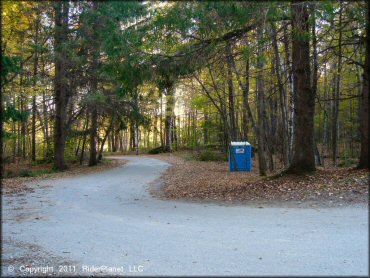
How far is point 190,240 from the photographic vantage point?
246 inches

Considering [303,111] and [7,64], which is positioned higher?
[7,64]

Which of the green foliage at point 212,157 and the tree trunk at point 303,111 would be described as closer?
the tree trunk at point 303,111

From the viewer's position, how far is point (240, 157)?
19.1 meters

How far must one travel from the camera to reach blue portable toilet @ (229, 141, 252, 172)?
1898 cm

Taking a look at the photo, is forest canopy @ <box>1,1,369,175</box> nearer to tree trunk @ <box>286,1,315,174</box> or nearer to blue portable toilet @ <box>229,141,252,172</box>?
tree trunk @ <box>286,1,315,174</box>

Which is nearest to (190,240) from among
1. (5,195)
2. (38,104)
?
(5,195)

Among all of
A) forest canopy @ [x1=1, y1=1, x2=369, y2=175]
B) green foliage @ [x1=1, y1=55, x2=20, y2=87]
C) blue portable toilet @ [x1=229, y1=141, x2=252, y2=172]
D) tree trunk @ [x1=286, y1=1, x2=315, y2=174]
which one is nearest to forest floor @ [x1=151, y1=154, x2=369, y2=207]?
tree trunk @ [x1=286, y1=1, x2=315, y2=174]

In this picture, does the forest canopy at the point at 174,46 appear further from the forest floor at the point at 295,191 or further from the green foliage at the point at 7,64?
the forest floor at the point at 295,191

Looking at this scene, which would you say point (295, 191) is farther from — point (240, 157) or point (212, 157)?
point (212, 157)

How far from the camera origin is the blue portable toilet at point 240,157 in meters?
19.0

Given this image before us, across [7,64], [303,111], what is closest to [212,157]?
[303,111]

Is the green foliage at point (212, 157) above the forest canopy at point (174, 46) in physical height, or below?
below

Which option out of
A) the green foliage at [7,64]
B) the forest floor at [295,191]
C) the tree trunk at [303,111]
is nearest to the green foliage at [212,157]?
the forest floor at [295,191]

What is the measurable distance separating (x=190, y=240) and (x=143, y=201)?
15.4 ft
